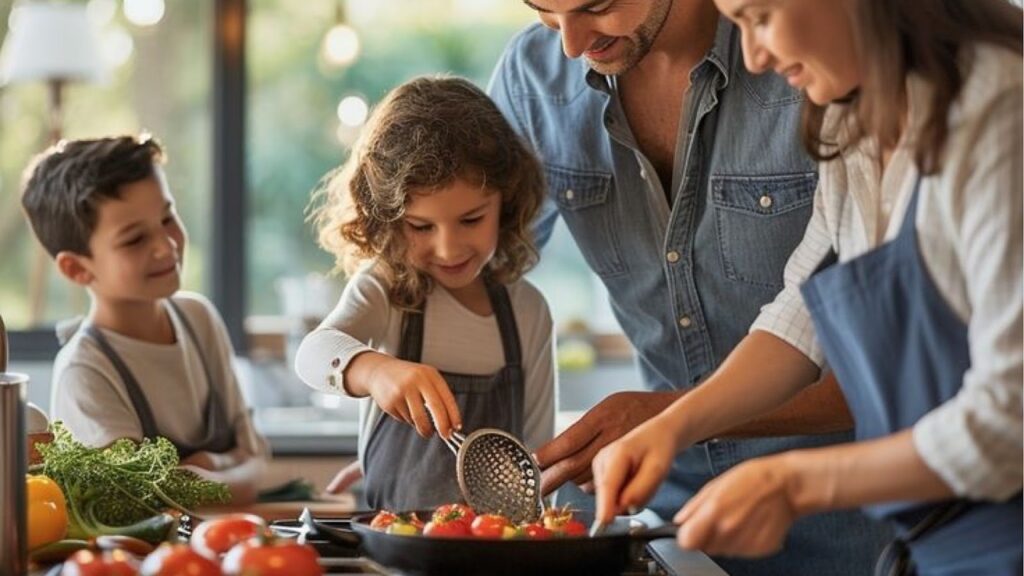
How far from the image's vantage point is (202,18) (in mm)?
4832

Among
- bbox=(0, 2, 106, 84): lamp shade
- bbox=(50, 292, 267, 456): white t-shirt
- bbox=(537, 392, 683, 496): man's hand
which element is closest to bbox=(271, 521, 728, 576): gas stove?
bbox=(537, 392, 683, 496): man's hand

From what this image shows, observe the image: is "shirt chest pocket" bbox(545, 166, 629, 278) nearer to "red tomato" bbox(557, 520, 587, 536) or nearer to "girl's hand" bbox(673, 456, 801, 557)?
"red tomato" bbox(557, 520, 587, 536)

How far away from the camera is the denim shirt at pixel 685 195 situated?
90.0 inches

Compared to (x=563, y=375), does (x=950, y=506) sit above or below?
above

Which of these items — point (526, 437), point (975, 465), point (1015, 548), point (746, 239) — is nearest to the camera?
point (975, 465)

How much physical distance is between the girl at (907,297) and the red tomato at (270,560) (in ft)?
1.03

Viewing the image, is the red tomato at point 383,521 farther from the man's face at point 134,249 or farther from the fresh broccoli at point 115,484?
the man's face at point 134,249

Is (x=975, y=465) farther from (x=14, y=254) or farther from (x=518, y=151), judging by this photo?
(x=14, y=254)

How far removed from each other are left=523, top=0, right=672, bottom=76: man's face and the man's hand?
17.9 inches

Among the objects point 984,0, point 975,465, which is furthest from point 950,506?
point 984,0

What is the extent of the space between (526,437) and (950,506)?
3.33 ft

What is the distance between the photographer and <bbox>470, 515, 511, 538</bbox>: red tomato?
1730mm

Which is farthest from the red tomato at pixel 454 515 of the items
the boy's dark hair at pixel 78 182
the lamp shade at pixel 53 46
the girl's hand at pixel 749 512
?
the lamp shade at pixel 53 46

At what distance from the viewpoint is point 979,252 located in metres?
1.40
